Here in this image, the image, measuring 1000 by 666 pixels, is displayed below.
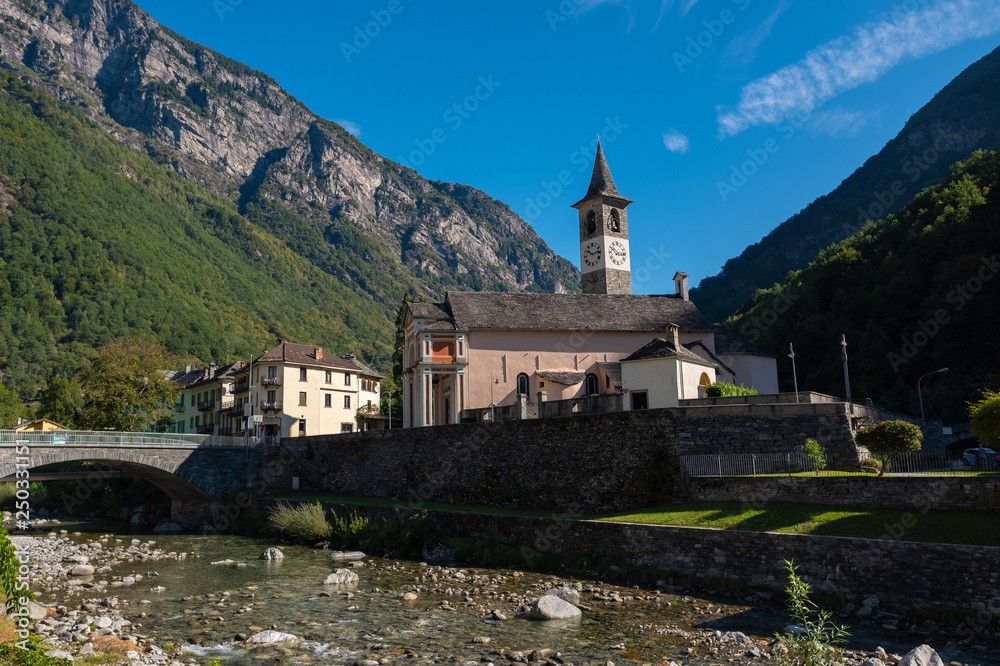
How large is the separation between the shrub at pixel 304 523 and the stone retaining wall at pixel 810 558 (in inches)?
519

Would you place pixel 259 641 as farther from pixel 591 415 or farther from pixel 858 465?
pixel 858 465

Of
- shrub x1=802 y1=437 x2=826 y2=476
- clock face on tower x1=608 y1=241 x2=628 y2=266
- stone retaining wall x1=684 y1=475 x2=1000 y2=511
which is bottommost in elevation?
stone retaining wall x1=684 y1=475 x2=1000 y2=511

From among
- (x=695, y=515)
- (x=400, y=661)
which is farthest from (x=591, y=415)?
(x=400, y=661)

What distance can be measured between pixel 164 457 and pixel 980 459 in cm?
4724

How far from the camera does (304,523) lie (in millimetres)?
36562

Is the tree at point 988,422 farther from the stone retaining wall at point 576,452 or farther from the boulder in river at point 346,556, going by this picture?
the boulder in river at point 346,556

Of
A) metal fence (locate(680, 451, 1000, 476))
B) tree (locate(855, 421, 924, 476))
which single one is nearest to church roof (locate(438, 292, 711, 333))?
metal fence (locate(680, 451, 1000, 476))

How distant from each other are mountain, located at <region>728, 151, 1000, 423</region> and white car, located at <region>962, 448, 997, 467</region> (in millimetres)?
22444

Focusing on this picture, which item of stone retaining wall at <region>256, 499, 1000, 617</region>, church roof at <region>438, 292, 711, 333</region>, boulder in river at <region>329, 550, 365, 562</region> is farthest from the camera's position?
church roof at <region>438, 292, 711, 333</region>

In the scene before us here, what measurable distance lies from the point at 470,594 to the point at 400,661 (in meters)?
7.21

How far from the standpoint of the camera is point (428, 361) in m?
48.1

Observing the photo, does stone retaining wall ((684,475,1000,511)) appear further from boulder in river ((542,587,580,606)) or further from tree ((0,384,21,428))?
tree ((0,384,21,428))
